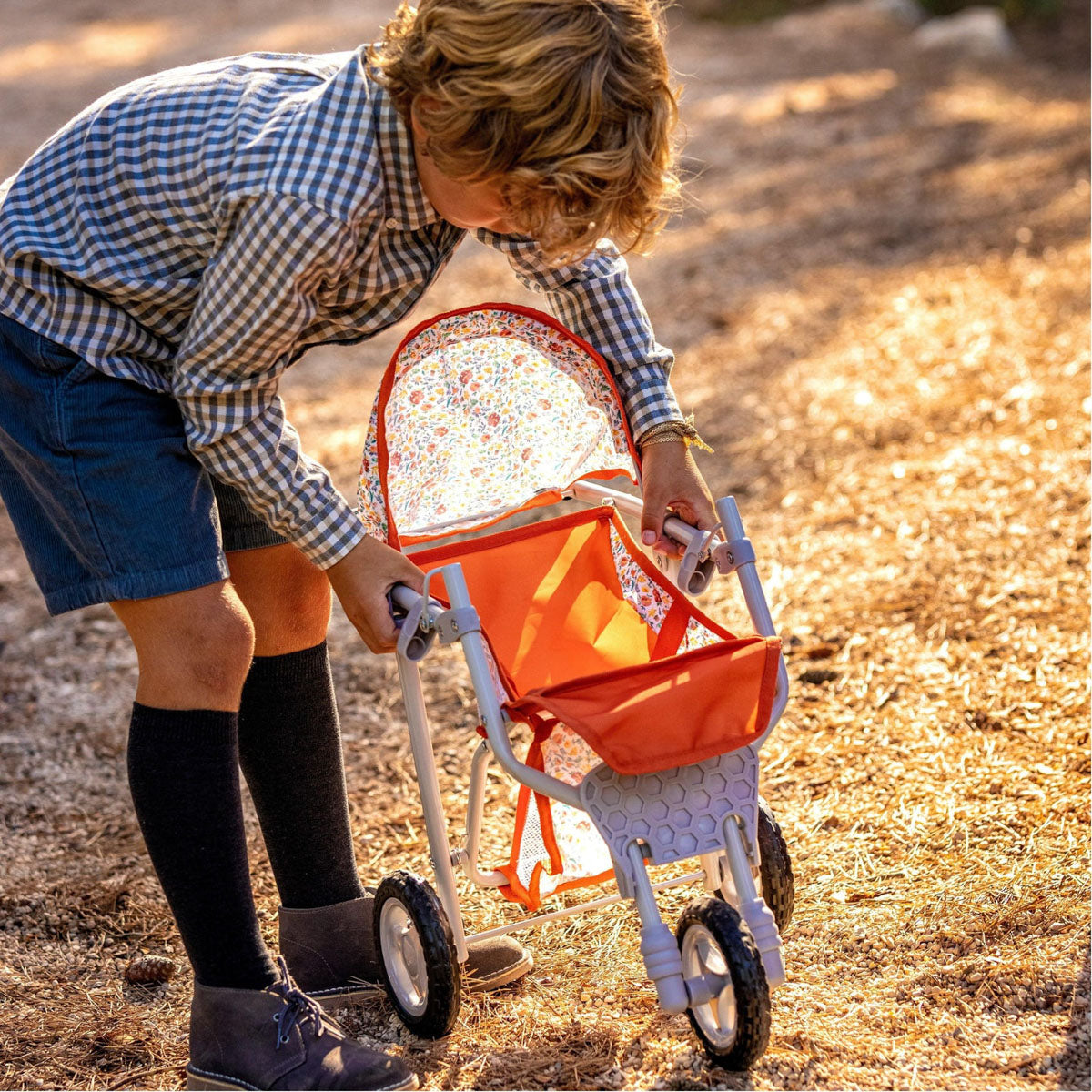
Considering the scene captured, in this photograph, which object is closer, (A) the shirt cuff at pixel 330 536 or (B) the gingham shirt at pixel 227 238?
(B) the gingham shirt at pixel 227 238

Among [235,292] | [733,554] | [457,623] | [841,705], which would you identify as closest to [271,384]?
[235,292]

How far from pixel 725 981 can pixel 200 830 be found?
783 mm

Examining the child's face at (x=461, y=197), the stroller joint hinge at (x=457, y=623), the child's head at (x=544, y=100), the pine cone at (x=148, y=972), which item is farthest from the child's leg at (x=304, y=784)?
the child's head at (x=544, y=100)

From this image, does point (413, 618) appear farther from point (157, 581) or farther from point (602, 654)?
point (602, 654)

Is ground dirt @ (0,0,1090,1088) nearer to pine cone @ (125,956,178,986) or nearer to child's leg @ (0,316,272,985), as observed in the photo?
pine cone @ (125,956,178,986)

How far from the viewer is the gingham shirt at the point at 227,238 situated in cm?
179

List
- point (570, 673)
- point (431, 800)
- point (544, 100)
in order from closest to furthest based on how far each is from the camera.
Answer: point (544, 100), point (431, 800), point (570, 673)

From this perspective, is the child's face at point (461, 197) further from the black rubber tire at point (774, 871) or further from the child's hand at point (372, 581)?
the black rubber tire at point (774, 871)

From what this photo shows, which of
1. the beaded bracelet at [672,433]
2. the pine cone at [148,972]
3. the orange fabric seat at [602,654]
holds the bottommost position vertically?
the pine cone at [148,972]

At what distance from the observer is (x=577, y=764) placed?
2.16m

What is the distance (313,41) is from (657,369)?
11.3 meters

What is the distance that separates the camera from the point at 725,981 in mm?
1866

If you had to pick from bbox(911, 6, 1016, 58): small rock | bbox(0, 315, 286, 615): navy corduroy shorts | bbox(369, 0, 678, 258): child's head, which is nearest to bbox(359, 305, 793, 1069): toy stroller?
bbox(0, 315, 286, 615): navy corduroy shorts

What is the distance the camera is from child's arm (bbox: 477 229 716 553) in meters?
2.25
